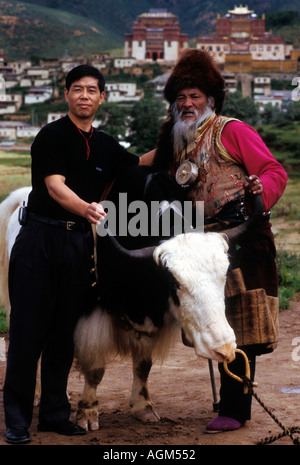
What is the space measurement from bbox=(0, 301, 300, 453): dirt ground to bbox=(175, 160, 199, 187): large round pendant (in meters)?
1.35

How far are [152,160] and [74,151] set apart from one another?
1.94ft

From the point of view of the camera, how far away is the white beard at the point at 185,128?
3.77m

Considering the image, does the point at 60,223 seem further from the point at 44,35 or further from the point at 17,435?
the point at 44,35

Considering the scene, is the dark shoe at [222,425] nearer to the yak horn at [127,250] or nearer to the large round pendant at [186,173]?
the yak horn at [127,250]

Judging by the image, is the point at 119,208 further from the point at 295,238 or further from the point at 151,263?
the point at 295,238

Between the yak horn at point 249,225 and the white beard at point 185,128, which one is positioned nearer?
the yak horn at point 249,225

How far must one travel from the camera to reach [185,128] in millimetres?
3779

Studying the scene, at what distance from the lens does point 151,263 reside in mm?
3467

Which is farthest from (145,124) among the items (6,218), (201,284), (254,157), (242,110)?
(201,284)

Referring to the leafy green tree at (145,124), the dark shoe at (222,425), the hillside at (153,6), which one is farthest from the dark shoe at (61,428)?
the hillside at (153,6)

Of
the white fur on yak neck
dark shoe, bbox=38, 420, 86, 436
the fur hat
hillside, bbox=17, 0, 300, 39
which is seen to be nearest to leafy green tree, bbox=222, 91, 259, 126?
the fur hat

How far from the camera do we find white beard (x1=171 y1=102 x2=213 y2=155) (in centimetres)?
377

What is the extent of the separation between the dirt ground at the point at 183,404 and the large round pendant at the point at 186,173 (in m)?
1.35
